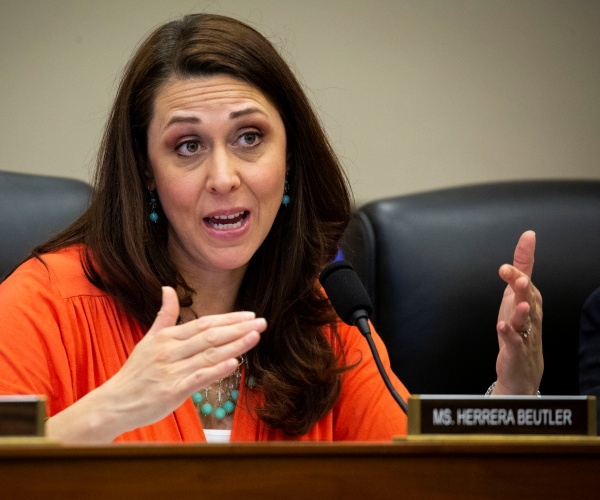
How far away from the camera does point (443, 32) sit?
2688 millimetres

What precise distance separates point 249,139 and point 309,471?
97 cm

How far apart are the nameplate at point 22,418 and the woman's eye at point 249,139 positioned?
0.87 meters

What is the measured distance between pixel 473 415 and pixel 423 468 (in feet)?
0.46

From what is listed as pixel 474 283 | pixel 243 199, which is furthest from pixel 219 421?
pixel 474 283

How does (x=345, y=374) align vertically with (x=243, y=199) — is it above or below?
below

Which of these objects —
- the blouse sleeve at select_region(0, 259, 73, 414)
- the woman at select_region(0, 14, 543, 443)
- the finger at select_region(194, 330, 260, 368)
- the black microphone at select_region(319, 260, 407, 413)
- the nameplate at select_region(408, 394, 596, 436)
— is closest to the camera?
the nameplate at select_region(408, 394, 596, 436)

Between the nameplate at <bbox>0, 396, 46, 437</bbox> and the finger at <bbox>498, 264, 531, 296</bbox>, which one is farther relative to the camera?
→ the finger at <bbox>498, 264, 531, 296</bbox>

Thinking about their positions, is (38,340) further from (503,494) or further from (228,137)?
(503,494)

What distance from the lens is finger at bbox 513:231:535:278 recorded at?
1656 mm

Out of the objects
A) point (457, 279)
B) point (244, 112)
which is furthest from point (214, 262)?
point (457, 279)

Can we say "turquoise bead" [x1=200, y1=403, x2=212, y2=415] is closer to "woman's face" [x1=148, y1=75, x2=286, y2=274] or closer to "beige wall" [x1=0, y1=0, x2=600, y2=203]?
"woman's face" [x1=148, y1=75, x2=286, y2=274]

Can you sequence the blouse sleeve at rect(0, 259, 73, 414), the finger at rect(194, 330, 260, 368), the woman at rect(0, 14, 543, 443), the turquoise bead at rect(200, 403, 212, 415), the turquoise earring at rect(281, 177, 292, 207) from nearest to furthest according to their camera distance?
the finger at rect(194, 330, 260, 368)
the blouse sleeve at rect(0, 259, 73, 414)
the woman at rect(0, 14, 543, 443)
the turquoise bead at rect(200, 403, 212, 415)
the turquoise earring at rect(281, 177, 292, 207)

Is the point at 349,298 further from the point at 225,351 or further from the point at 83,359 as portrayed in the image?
→ the point at 83,359

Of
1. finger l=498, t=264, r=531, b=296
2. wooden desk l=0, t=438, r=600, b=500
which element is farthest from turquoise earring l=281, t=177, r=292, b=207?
wooden desk l=0, t=438, r=600, b=500
